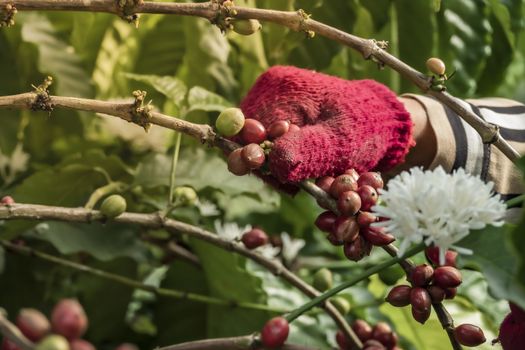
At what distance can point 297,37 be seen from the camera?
0.75 metres

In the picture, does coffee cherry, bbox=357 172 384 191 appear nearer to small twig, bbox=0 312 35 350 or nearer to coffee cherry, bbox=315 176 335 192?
coffee cherry, bbox=315 176 335 192

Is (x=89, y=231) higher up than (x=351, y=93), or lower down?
lower down

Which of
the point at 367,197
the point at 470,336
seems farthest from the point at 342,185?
the point at 470,336

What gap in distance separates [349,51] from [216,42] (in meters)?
0.16

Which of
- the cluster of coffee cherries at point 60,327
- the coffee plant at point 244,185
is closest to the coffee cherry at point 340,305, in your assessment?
the coffee plant at point 244,185

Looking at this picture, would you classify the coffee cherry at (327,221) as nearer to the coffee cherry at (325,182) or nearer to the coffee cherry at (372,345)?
the coffee cherry at (325,182)

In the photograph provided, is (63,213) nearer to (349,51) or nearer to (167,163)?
(167,163)

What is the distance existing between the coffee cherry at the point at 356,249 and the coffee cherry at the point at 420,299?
0.13ft

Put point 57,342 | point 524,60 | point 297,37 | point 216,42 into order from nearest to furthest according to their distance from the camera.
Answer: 1. point 57,342
2. point 297,37
3. point 216,42
4. point 524,60

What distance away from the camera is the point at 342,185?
482 millimetres

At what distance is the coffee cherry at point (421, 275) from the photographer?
0.46 metres

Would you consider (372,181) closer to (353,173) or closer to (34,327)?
(353,173)

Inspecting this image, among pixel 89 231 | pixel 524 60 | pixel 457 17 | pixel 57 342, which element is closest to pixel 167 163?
pixel 89 231

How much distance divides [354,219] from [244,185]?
30 cm
